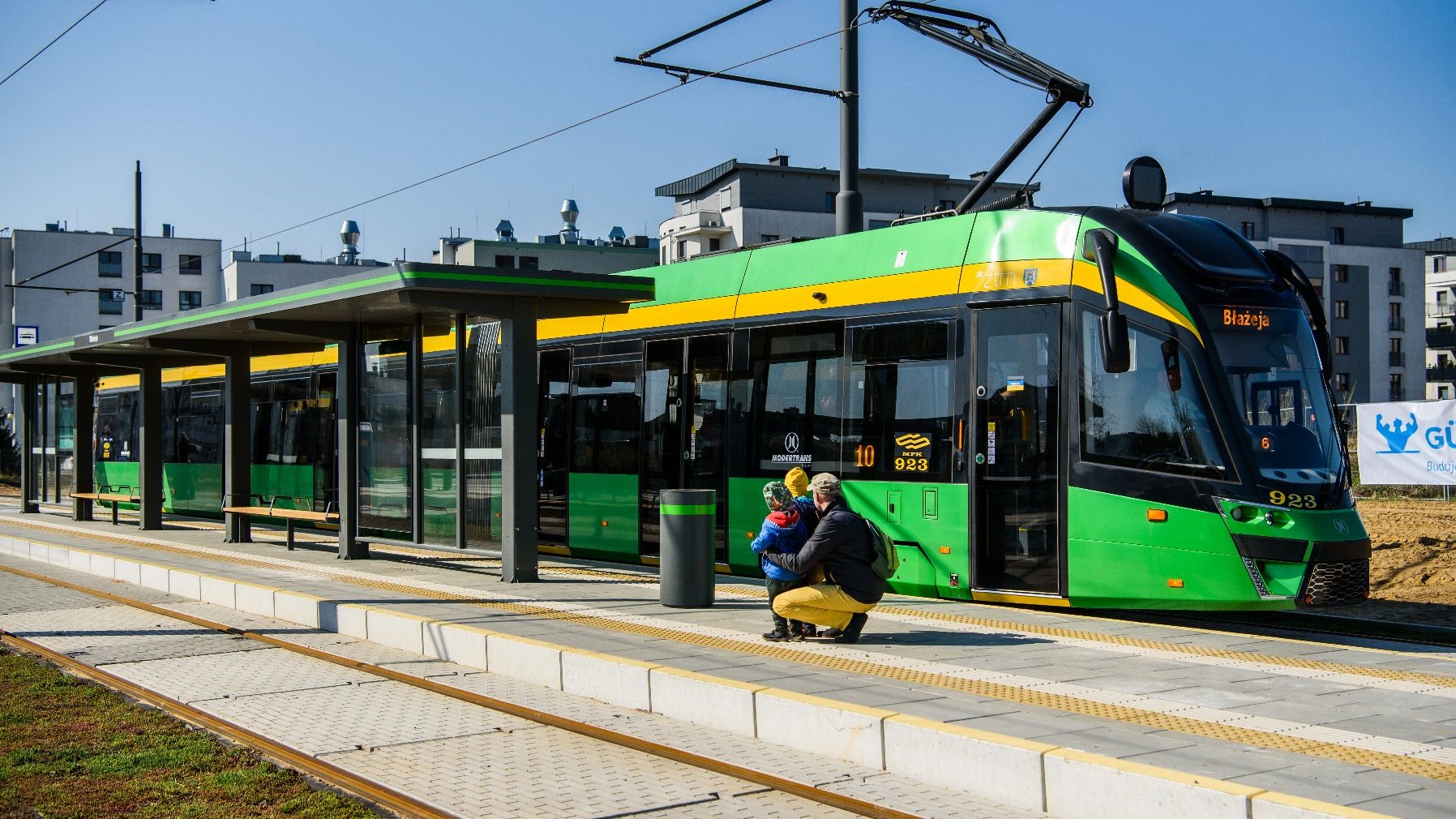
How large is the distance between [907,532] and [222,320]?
9.69 metres

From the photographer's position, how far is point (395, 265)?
44.7ft

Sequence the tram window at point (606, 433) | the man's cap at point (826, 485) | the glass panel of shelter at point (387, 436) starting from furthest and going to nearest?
the glass panel of shelter at point (387, 436) → the tram window at point (606, 433) → the man's cap at point (826, 485)

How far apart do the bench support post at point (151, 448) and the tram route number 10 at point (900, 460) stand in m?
14.3

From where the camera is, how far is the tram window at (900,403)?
11945mm

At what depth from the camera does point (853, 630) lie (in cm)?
998

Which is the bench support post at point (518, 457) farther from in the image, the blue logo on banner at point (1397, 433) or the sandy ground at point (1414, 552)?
the blue logo on banner at point (1397, 433)

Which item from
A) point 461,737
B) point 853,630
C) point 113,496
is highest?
point 113,496

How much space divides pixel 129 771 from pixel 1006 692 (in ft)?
15.5

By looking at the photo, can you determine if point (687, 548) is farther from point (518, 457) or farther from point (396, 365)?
point (396, 365)

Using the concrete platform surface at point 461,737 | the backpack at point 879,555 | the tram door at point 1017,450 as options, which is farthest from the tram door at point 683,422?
the backpack at point 879,555

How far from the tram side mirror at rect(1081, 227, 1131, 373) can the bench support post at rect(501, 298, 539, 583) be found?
229 inches

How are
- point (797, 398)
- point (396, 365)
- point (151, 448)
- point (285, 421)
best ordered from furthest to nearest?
point (285, 421) → point (151, 448) → point (396, 365) → point (797, 398)

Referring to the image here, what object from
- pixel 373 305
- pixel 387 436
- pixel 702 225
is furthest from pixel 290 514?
pixel 702 225

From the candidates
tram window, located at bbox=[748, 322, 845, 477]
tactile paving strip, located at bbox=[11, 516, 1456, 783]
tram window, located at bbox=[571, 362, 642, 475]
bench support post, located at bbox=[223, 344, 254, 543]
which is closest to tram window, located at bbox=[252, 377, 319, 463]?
bench support post, located at bbox=[223, 344, 254, 543]
